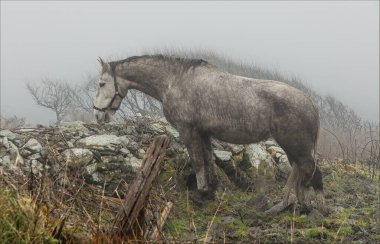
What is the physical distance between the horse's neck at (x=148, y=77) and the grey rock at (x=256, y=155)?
3.14 metres

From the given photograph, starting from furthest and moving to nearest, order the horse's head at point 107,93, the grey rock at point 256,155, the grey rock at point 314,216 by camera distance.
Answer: the grey rock at point 256,155 → the horse's head at point 107,93 → the grey rock at point 314,216

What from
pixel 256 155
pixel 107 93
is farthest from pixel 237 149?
pixel 107 93

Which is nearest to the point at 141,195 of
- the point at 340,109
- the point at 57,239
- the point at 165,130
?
the point at 57,239

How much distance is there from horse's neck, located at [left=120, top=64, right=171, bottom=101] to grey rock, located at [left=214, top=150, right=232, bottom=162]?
2331 millimetres

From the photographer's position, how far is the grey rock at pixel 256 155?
35.9ft

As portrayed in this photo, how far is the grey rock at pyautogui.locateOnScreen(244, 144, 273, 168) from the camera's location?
35.9 ft

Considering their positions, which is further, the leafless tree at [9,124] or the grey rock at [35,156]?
→ the leafless tree at [9,124]

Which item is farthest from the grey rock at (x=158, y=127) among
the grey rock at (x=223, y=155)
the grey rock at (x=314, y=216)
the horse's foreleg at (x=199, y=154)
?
the grey rock at (x=314, y=216)

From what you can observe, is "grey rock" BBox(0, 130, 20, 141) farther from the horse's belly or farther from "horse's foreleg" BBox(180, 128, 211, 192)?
the horse's belly

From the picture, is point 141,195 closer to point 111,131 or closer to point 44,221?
point 44,221

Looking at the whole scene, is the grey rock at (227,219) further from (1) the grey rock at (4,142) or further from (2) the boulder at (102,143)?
(1) the grey rock at (4,142)

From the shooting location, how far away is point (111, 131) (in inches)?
413

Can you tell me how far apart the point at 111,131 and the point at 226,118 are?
10.8 feet

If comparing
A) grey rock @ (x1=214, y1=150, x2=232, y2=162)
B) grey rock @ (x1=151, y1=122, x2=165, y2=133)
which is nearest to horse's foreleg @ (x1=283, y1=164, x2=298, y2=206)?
grey rock @ (x1=214, y1=150, x2=232, y2=162)
